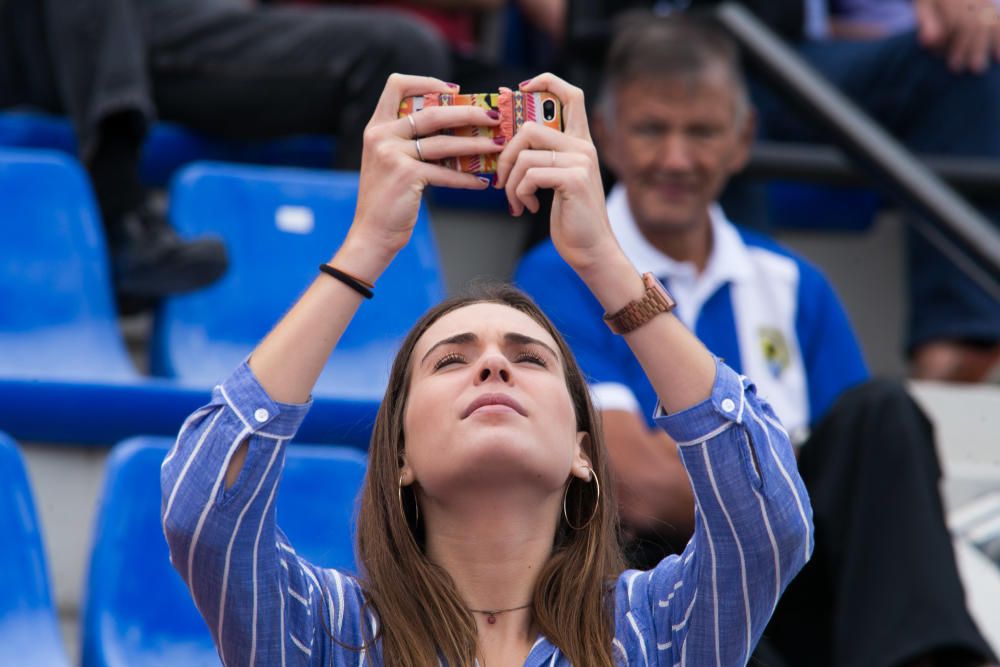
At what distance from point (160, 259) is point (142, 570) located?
0.81m

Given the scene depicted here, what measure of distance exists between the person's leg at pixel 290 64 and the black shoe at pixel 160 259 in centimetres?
38

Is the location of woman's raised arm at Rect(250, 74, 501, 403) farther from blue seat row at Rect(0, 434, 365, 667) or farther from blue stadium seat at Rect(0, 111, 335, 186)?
blue stadium seat at Rect(0, 111, 335, 186)

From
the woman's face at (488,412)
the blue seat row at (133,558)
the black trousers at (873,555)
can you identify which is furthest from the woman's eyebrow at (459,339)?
the black trousers at (873,555)

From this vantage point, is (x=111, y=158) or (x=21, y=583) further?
(x=111, y=158)

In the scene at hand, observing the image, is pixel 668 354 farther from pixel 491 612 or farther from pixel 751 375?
pixel 751 375

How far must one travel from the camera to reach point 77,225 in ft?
9.21

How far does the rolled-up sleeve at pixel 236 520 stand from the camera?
4.86 feet

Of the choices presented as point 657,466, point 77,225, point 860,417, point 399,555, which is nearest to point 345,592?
point 399,555

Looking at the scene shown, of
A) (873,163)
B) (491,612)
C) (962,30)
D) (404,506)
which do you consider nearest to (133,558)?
(404,506)

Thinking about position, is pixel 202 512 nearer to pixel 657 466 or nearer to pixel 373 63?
pixel 657 466

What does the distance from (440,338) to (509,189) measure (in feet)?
0.86

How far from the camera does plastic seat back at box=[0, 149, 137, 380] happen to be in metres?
2.75

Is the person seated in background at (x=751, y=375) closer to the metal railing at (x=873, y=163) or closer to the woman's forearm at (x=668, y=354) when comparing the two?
the metal railing at (x=873, y=163)

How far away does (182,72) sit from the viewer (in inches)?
122
